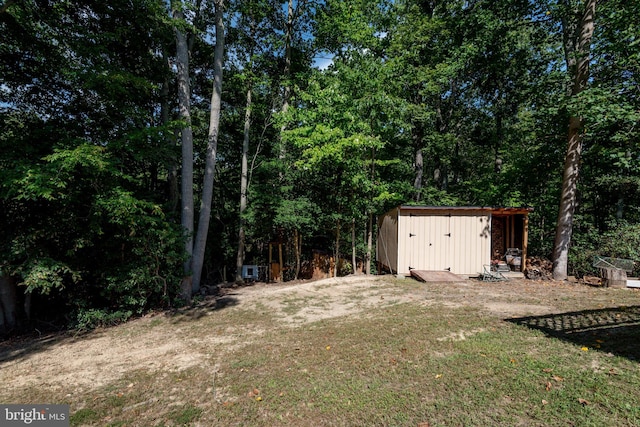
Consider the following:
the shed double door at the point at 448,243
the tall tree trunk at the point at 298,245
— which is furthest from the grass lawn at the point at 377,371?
the tall tree trunk at the point at 298,245

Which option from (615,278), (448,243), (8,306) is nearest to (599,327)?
(615,278)

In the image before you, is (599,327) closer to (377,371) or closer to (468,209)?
(377,371)

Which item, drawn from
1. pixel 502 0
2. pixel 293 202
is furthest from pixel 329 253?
pixel 502 0

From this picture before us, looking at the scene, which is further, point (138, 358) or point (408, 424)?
point (138, 358)


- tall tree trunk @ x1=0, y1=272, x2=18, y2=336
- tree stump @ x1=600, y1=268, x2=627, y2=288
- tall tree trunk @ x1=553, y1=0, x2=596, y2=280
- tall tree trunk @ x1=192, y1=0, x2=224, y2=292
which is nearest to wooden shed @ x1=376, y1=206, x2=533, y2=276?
tall tree trunk @ x1=553, y1=0, x2=596, y2=280

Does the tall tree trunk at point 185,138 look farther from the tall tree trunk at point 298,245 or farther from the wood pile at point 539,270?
the wood pile at point 539,270

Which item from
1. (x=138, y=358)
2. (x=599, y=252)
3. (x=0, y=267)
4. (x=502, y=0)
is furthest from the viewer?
(x=502, y=0)

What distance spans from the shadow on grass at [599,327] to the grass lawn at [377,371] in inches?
0.7

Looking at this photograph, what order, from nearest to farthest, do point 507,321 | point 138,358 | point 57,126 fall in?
1. point 138,358
2. point 507,321
3. point 57,126

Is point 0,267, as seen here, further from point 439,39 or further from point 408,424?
point 439,39

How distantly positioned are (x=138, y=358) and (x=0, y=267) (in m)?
3.39

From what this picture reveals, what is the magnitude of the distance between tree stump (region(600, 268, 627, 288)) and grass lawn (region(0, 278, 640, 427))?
200 centimetres

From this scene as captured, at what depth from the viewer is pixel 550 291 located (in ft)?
21.7

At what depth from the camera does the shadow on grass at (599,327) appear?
11.1 feet
